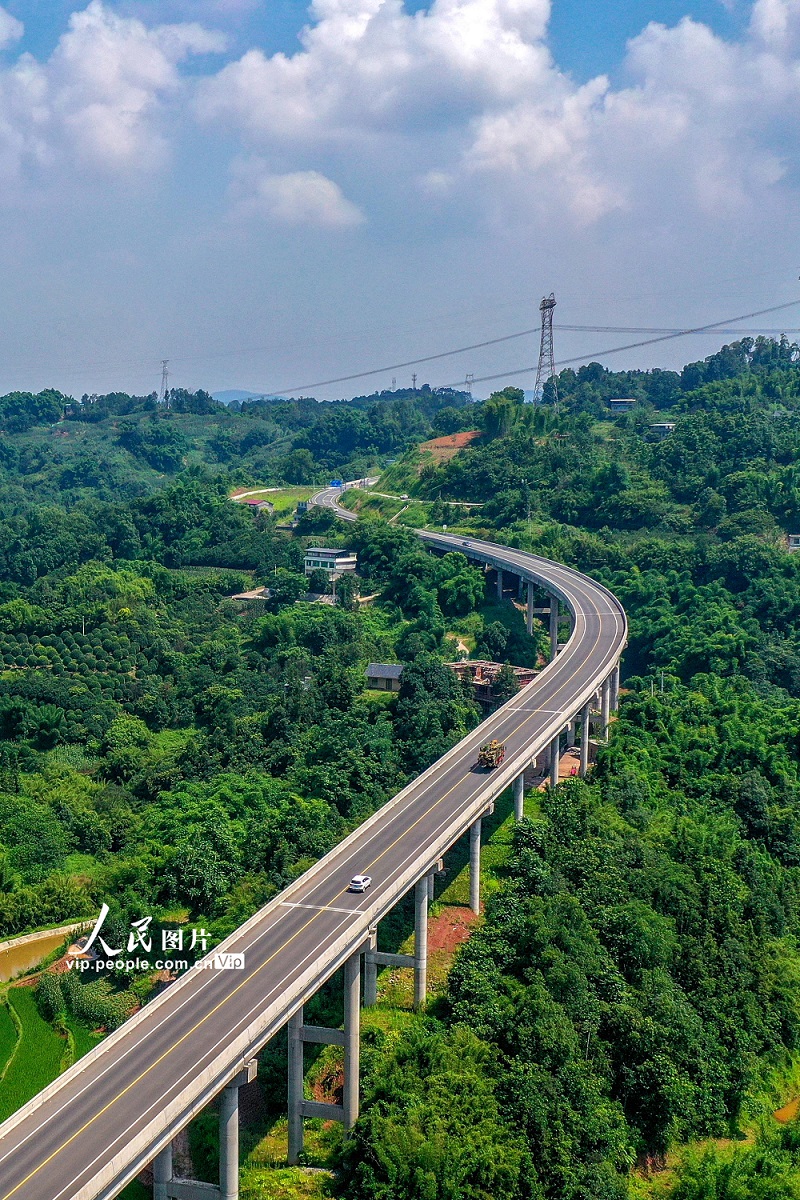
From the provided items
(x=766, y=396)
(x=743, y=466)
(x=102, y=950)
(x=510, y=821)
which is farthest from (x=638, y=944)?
(x=766, y=396)

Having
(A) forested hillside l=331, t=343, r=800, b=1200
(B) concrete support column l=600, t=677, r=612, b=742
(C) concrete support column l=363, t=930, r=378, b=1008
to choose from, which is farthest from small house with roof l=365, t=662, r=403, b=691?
(C) concrete support column l=363, t=930, r=378, b=1008

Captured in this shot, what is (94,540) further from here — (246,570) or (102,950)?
(102,950)

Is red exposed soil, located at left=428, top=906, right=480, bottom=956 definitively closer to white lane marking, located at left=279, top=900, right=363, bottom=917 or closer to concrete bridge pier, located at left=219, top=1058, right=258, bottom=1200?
white lane marking, located at left=279, top=900, right=363, bottom=917

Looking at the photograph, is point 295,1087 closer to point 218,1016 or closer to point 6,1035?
point 218,1016

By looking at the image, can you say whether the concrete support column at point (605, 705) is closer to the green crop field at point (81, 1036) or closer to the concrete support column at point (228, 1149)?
the green crop field at point (81, 1036)

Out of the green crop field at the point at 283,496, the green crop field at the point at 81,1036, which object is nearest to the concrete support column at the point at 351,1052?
the green crop field at the point at 81,1036
